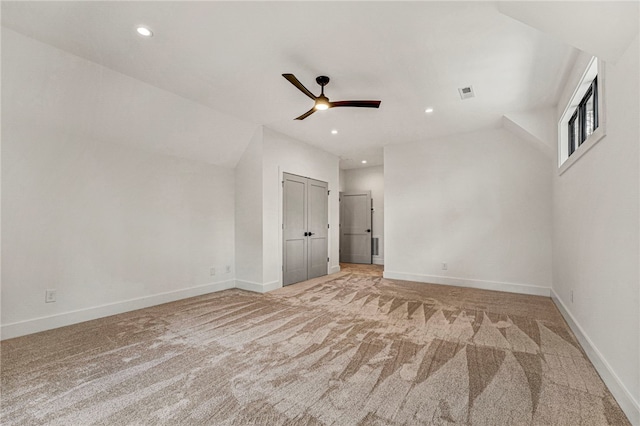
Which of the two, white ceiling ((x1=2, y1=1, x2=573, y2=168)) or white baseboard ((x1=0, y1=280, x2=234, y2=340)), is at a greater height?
white ceiling ((x1=2, y1=1, x2=573, y2=168))

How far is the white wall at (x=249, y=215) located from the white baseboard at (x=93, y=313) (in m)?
0.62

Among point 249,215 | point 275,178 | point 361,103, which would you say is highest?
point 361,103

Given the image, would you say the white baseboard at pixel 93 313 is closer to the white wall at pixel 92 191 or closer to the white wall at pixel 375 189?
the white wall at pixel 92 191

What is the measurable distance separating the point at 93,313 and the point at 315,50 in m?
3.95

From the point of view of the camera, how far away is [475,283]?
4984 millimetres

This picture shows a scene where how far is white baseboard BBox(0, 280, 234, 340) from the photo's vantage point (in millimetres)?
2895

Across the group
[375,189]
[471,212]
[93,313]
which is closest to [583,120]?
[471,212]

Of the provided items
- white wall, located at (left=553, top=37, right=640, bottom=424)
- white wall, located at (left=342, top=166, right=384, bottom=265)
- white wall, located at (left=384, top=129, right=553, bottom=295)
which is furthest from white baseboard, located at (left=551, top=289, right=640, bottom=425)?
white wall, located at (left=342, top=166, right=384, bottom=265)

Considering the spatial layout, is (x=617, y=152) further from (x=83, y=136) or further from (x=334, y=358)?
(x=83, y=136)

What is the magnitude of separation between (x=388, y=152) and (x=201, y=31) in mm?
4303

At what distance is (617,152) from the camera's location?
192 cm

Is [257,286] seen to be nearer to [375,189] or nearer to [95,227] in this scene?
[95,227]

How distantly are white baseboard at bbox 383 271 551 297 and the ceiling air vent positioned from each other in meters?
3.12

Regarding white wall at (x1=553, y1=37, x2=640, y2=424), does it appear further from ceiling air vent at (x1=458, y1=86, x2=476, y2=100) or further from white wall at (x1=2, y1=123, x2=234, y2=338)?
white wall at (x1=2, y1=123, x2=234, y2=338)
